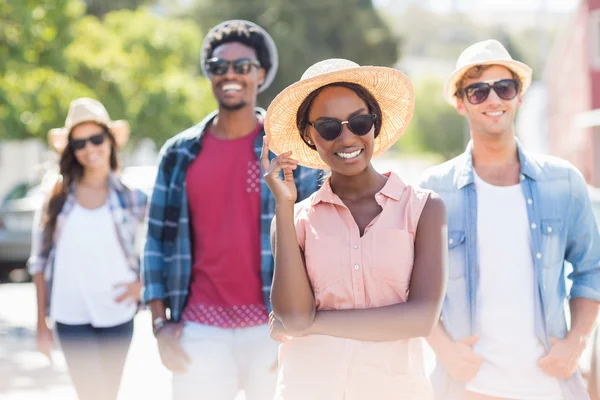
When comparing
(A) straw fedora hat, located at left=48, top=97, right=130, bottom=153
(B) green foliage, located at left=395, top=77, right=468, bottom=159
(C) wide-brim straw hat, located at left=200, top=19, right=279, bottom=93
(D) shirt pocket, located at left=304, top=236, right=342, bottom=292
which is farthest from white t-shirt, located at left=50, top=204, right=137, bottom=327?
(B) green foliage, located at left=395, top=77, right=468, bottom=159

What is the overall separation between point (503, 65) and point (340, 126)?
1336 mm

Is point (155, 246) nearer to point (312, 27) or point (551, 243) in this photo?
point (551, 243)

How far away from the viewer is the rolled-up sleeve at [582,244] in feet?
13.1

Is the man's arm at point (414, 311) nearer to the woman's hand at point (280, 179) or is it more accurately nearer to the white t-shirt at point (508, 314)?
the woman's hand at point (280, 179)

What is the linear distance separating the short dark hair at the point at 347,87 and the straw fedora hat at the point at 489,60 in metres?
0.96

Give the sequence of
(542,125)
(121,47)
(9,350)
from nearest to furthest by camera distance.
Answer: (9,350)
(121,47)
(542,125)

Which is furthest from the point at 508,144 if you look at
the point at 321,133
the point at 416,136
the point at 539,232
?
the point at 416,136

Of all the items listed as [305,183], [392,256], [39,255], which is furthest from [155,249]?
[392,256]

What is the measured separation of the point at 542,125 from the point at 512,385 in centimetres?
5810

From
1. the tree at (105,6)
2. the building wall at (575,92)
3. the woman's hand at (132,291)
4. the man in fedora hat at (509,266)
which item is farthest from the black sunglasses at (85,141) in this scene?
the tree at (105,6)

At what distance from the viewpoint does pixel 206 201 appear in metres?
4.57

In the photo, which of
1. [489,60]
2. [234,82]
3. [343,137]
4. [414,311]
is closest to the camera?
[414,311]

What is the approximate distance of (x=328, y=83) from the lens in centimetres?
317

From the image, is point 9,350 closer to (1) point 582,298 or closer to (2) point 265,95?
(1) point 582,298
